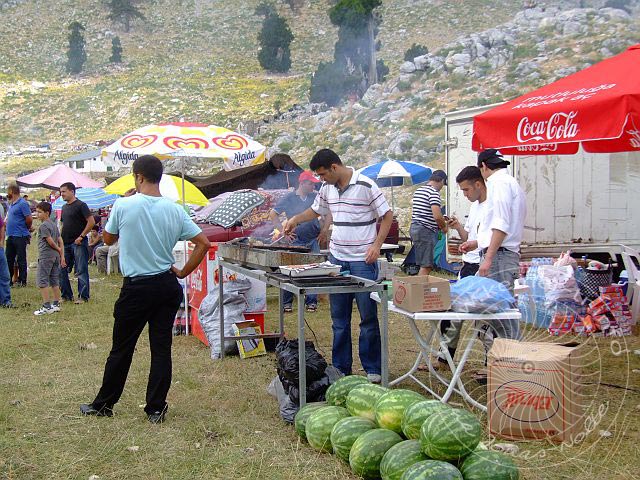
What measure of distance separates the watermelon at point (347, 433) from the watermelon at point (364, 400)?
69 millimetres

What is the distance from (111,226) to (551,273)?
5.41 meters

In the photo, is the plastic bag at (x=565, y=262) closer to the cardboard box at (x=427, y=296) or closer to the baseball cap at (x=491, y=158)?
the baseball cap at (x=491, y=158)

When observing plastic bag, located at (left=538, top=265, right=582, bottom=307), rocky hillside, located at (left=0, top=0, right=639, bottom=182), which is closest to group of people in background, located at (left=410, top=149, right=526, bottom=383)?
plastic bag, located at (left=538, top=265, right=582, bottom=307)

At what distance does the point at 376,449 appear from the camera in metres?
3.86

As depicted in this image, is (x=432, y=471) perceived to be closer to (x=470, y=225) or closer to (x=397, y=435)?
(x=397, y=435)

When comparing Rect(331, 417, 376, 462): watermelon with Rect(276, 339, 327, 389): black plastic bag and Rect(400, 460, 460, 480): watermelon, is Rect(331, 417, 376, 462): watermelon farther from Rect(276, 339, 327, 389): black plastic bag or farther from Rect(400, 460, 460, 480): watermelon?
Rect(276, 339, 327, 389): black plastic bag

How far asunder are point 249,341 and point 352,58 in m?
66.8

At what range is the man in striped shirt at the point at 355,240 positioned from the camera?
565 centimetres

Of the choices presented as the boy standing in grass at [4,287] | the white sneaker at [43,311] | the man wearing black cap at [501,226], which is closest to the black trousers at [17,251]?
the boy standing in grass at [4,287]

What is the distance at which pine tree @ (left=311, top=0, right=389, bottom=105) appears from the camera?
6272 centimetres

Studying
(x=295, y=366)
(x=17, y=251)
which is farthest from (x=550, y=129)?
(x=17, y=251)

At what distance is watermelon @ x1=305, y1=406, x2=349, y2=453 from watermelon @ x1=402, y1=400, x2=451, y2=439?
23.1 inches

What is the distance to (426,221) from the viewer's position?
33.5 feet

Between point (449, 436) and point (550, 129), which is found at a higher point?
Result: point (550, 129)
